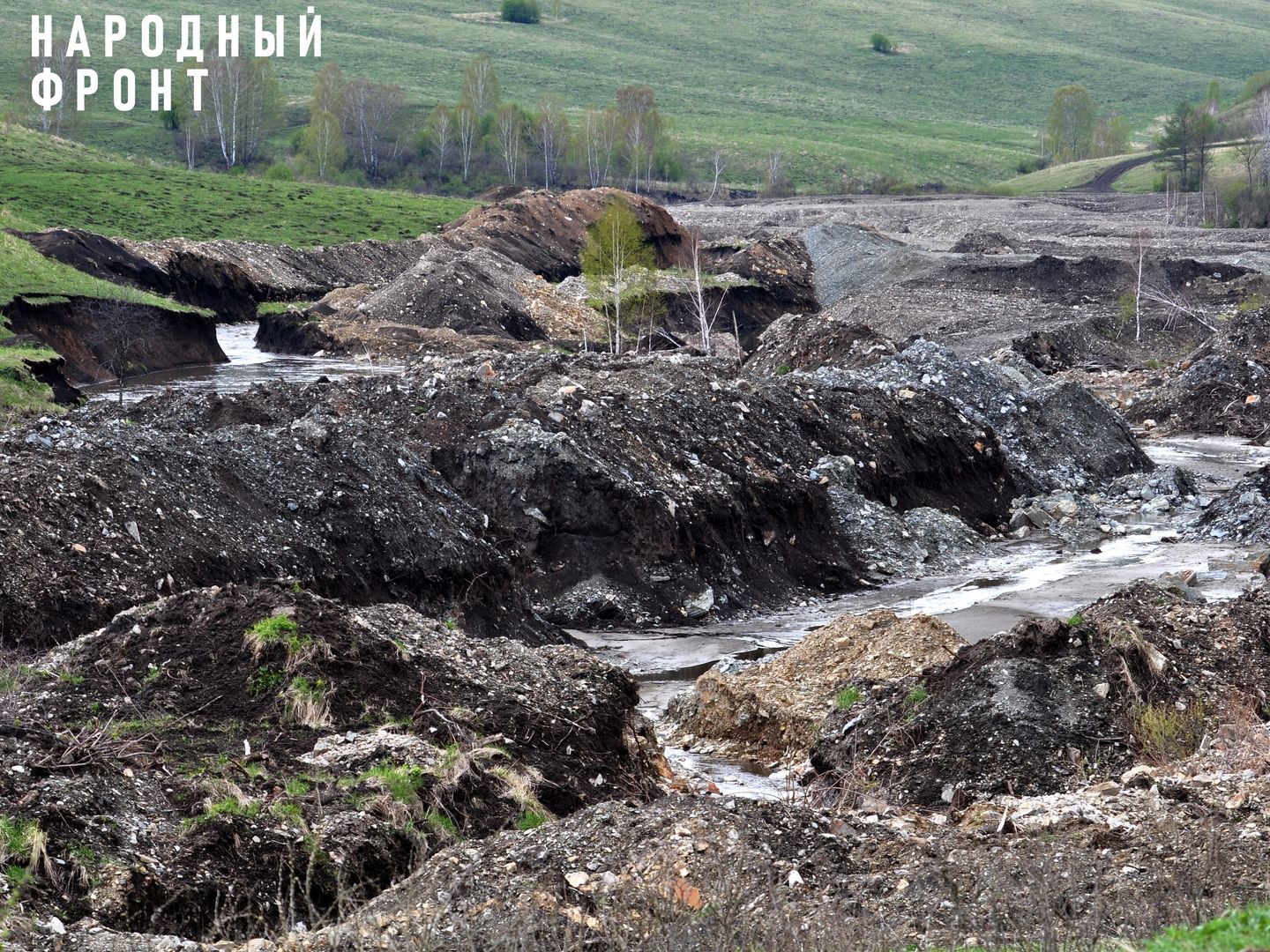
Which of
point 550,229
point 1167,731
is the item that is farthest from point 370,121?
point 1167,731

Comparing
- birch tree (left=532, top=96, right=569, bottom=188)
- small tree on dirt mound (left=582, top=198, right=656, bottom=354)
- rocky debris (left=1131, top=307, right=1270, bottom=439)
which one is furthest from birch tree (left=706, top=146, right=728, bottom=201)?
rocky debris (left=1131, top=307, right=1270, bottom=439)

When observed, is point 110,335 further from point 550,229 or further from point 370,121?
point 370,121

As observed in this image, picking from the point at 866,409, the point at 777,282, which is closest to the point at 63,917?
the point at 866,409

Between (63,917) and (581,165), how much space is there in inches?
4798

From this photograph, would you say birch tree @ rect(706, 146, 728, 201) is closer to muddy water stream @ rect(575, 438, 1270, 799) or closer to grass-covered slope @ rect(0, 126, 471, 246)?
grass-covered slope @ rect(0, 126, 471, 246)

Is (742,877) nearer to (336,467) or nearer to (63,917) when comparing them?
(63,917)

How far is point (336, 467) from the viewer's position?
1827cm

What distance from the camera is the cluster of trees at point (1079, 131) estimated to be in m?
145

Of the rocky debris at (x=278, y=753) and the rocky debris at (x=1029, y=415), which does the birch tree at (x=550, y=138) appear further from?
the rocky debris at (x=278, y=753)

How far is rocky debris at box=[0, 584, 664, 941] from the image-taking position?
845cm

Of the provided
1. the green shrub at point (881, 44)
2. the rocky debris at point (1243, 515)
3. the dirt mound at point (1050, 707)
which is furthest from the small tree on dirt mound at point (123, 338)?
the green shrub at point (881, 44)

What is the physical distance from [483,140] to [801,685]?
11370 centimetres

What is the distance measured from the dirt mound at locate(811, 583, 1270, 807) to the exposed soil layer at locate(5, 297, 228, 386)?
30168 mm

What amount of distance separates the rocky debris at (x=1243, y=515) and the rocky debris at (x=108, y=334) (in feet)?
91.2
